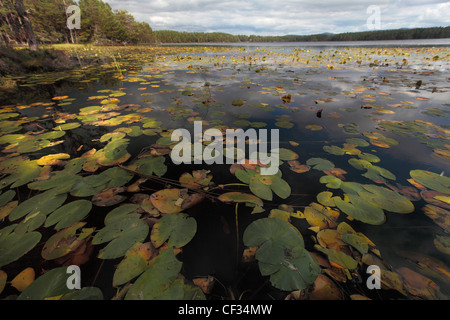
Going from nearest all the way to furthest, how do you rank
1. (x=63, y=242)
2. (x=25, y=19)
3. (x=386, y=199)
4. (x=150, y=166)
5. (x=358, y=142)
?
(x=63, y=242) < (x=386, y=199) < (x=150, y=166) < (x=358, y=142) < (x=25, y=19)

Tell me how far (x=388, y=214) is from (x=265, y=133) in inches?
60.1

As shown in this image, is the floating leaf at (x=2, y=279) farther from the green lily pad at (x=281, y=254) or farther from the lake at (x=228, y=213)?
the green lily pad at (x=281, y=254)

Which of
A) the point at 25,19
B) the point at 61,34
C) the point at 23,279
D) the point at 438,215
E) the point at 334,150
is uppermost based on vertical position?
the point at 61,34

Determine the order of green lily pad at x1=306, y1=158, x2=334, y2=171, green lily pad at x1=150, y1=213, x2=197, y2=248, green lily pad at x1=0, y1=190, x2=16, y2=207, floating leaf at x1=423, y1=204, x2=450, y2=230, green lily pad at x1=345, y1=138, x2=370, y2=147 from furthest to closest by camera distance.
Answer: green lily pad at x1=345, y1=138, x2=370, y2=147, green lily pad at x1=306, y1=158, x2=334, y2=171, green lily pad at x1=0, y1=190, x2=16, y2=207, floating leaf at x1=423, y1=204, x2=450, y2=230, green lily pad at x1=150, y1=213, x2=197, y2=248

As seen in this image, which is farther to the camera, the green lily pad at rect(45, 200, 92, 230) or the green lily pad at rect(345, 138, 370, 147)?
the green lily pad at rect(345, 138, 370, 147)

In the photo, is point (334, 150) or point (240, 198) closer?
point (240, 198)

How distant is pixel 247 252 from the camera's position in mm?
1057

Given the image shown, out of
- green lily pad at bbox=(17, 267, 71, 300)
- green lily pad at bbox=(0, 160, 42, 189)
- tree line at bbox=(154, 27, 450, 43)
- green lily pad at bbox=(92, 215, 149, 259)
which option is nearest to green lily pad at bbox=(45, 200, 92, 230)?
green lily pad at bbox=(92, 215, 149, 259)

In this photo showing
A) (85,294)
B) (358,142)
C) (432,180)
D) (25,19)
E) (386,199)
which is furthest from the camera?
(25,19)

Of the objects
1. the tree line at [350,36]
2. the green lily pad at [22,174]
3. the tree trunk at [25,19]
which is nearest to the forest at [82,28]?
the tree line at [350,36]

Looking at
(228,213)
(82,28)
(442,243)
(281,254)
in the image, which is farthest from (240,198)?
(82,28)

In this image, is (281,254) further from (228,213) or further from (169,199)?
(169,199)

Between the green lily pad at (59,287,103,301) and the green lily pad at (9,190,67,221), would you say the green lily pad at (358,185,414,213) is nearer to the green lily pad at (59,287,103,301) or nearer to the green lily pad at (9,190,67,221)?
the green lily pad at (59,287,103,301)

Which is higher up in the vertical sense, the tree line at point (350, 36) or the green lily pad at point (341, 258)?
the tree line at point (350, 36)
